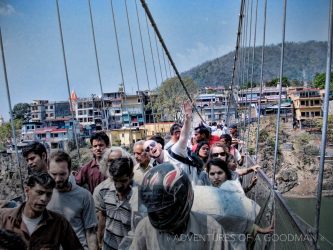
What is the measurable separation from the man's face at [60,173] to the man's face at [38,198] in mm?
333

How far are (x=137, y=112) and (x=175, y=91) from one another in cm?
467

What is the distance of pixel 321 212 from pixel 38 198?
2712 centimetres

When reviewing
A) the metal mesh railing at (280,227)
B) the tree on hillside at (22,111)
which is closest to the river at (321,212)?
the metal mesh railing at (280,227)

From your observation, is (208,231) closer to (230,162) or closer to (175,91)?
(230,162)

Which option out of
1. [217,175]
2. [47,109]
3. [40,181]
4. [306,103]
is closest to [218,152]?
[217,175]

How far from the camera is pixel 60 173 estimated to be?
1.70 meters

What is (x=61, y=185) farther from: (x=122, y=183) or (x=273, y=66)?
(x=273, y=66)

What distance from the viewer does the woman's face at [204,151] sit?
257 centimetres

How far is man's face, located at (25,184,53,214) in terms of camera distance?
1.35 metres

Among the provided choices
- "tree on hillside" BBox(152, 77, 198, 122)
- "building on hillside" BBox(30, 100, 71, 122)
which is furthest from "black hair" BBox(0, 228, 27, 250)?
"building on hillside" BBox(30, 100, 71, 122)

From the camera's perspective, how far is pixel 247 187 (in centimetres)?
288

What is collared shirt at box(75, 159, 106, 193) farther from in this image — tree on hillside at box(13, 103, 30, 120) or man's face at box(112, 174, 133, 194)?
tree on hillside at box(13, 103, 30, 120)

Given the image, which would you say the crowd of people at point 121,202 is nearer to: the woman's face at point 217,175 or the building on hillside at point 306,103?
the woman's face at point 217,175

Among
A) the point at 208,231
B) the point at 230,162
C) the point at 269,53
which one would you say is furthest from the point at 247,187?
the point at 269,53
